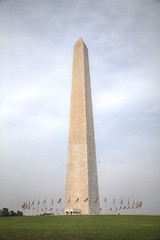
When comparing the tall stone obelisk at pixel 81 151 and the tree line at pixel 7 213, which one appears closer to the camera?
the tall stone obelisk at pixel 81 151

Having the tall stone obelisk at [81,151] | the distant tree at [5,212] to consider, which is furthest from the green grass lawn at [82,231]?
the distant tree at [5,212]

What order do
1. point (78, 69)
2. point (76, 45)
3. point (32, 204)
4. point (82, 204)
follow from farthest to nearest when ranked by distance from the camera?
point (76, 45)
point (78, 69)
point (32, 204)
point (82, 204)

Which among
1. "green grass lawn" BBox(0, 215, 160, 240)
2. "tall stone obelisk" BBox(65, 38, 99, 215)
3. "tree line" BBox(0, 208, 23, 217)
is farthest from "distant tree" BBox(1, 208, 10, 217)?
"green grass lawn" BBox(0, 215, 160, 240)

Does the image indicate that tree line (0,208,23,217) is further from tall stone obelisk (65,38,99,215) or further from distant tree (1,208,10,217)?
tall stone obelisk (65,38,99,215)

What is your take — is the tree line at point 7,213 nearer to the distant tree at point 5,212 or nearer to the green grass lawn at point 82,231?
the distant tree at point 5,212

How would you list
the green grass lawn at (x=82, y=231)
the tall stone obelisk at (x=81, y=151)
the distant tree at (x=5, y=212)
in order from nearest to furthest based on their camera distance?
1. the green grass lawn at (x=82, y=231)
2. the tall stone obelisk at (x=81, y=151)
3. the distant tree at (x=5, y=212)

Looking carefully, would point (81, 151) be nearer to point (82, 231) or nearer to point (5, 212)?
point (82, 231)

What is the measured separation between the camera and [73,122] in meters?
41.0

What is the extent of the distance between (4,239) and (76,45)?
43.4 m

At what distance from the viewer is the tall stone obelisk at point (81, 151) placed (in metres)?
35.7

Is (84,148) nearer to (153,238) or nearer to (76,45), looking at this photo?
(76,45)

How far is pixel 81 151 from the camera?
38.3 meters

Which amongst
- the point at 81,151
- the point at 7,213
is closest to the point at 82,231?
the point at 81,151

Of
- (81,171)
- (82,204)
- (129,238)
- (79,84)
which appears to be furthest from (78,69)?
(129,238)
